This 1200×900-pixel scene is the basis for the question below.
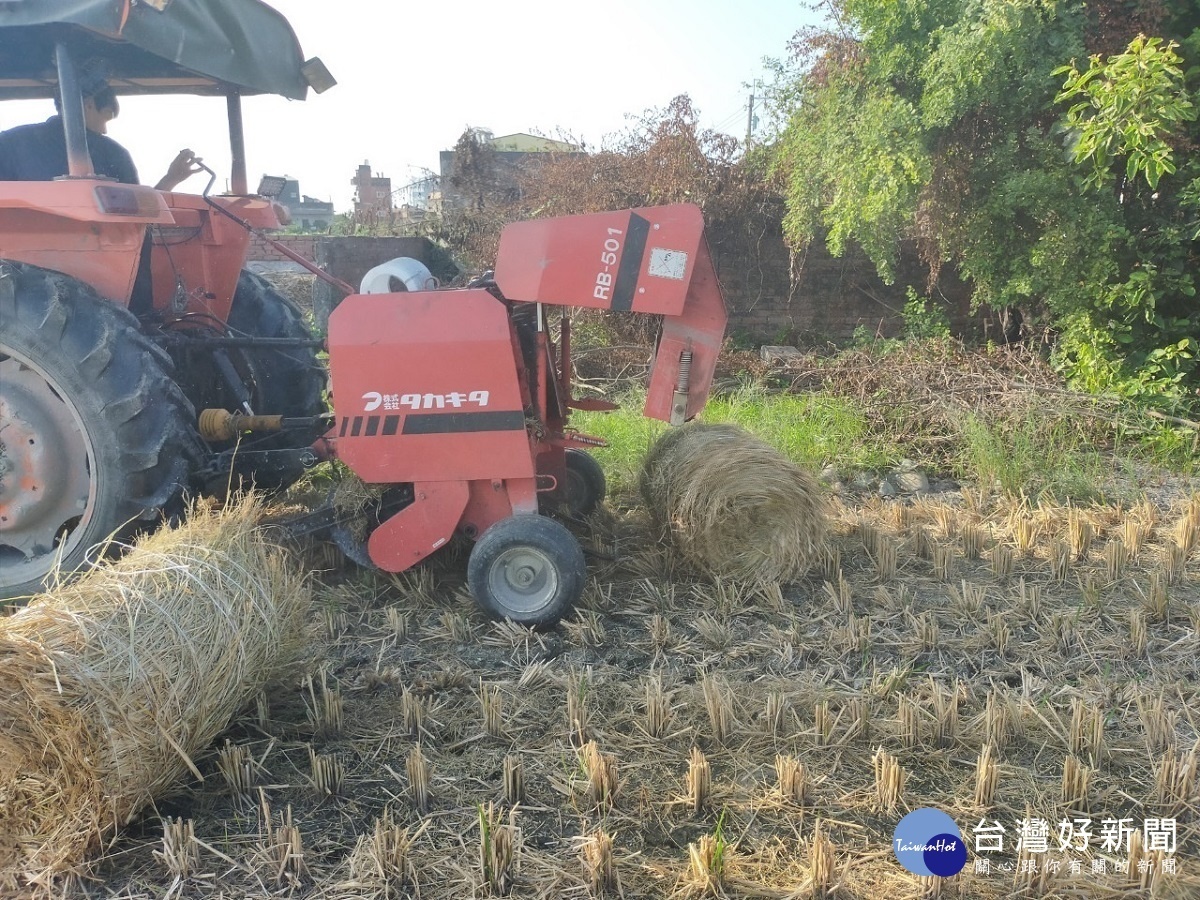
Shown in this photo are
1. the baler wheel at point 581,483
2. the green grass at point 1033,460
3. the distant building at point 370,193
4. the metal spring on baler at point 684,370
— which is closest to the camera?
the metal spring on baler at point 684,370

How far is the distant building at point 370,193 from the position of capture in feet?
46.2

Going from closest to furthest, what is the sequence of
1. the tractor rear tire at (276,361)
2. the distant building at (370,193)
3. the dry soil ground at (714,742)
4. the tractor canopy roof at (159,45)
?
the dry soil ground at (714,742) → the tractor canopy roof at (159,45) → the tractor rear tire at (276,361) → the distant building at (370,193)

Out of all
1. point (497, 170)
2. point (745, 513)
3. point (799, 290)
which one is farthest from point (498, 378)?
point (497, 170)

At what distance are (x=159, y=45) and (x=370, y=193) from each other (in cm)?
1349

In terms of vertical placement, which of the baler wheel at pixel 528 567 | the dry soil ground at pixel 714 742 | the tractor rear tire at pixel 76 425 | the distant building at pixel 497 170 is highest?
the distant building at pixel 497 170

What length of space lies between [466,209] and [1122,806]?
9841 mm

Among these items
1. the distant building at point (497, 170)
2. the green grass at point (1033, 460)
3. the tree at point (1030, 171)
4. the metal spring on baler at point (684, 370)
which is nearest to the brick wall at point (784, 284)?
the distant building at point (497, 170)

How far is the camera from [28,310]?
3545mm

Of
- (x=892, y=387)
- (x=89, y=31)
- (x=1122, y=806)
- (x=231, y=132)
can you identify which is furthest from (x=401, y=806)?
(x=892, y=387)

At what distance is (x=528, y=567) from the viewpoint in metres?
3.75

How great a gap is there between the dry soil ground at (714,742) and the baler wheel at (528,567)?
0.09 metres

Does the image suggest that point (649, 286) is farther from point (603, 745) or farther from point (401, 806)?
point (401, 806)

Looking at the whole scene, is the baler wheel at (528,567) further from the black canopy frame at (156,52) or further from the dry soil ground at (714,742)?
the black canopy frame at (156,52)

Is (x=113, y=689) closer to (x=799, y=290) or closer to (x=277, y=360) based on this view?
(x=277, y=360)
